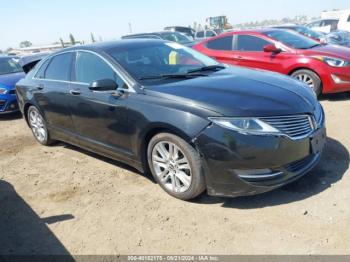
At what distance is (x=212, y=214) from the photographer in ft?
10.9

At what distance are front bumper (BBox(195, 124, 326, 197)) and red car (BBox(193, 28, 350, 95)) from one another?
13.0 feet

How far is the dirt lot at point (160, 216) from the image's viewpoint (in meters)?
2.90

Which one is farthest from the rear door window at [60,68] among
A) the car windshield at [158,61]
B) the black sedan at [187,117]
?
the car windshield at [158,61]

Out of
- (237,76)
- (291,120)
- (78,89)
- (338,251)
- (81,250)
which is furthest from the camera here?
(78,89)

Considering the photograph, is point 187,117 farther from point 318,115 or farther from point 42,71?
point 42,71

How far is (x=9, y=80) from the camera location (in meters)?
8.30

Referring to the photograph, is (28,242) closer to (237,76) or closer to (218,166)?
(218,166)

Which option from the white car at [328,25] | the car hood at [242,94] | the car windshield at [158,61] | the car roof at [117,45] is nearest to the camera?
the car hood at [242,94]

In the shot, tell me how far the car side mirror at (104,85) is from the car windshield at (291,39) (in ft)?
16.0

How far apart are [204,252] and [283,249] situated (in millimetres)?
623

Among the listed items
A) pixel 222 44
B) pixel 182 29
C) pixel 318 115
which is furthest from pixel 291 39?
pixel 182 29

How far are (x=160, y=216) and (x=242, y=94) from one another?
1.43 meters

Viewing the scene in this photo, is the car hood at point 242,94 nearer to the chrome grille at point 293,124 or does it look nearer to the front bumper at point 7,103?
the chrome grille at point 293,124

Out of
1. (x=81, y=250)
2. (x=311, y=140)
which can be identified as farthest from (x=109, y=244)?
(x=311, y=140)
